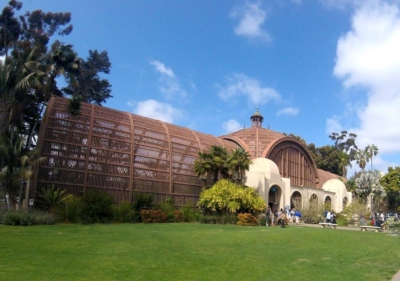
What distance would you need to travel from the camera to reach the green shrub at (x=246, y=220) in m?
26.2

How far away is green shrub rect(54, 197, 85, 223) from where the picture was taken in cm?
2139

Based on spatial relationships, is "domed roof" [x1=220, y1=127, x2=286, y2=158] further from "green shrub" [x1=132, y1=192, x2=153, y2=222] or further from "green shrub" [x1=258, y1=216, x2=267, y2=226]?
"green shrub" [x1=132, y1=192, x2=153, y2=222]

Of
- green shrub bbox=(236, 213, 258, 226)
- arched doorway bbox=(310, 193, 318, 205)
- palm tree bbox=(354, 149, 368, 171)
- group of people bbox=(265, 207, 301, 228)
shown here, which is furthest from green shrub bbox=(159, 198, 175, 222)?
palm tree bbox=(354, 149, 368, 171)

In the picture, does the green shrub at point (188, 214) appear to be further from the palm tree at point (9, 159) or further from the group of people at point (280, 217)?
the palm tree at point (9, 159)

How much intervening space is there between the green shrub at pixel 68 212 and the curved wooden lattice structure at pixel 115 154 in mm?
2383

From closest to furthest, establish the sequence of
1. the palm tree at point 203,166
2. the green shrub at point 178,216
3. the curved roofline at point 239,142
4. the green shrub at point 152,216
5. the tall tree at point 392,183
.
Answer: the green shrub at point 152,216
the green shrub at point 178,216
the palm tree at point 203,166
the curved roofline at point 239,142
the tall tree at point 392,183

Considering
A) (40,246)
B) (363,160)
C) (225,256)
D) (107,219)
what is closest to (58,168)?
(107,219)

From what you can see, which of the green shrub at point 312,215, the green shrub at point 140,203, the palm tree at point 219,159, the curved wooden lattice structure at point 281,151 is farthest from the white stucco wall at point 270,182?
the green shrub at point 140,203

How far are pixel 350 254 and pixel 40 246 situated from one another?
9.80 metres

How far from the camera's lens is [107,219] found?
23.5m

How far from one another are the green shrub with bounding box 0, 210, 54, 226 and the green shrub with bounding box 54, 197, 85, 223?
1.05m

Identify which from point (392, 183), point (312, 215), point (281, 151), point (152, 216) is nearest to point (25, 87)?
point (152, 216)

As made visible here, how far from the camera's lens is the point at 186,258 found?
35.8 ft

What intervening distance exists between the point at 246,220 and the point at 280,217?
2.35 meters
